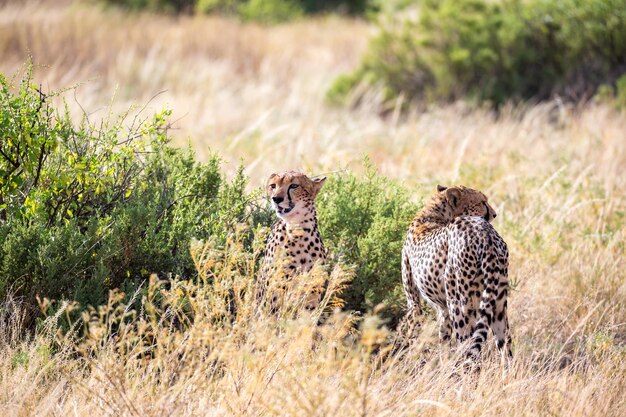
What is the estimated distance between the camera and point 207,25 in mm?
14273

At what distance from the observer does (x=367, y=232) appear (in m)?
4.82

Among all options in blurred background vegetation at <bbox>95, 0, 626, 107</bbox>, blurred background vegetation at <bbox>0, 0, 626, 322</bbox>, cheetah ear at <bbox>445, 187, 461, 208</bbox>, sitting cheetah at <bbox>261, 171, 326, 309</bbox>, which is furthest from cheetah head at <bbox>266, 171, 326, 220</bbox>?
blurred background vegetation at <bbox>95, 0, 626, 107</bbox>

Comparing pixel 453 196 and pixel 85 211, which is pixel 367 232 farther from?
pixel 85 211

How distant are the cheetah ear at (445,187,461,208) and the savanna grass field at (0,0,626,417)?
41cm

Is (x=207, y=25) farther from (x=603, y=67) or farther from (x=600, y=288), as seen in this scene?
(x=600, y=288)

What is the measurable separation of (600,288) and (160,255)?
2.44 m

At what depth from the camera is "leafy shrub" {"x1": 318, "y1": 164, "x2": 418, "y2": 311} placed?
4551 mm

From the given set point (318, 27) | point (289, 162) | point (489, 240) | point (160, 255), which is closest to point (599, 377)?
point (489, 240)

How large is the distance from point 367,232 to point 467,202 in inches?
Result: 27.1

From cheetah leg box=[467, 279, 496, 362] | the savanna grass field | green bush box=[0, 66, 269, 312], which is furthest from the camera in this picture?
green bush box=[0, 66, 269, 312]

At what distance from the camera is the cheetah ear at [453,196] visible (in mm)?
4293

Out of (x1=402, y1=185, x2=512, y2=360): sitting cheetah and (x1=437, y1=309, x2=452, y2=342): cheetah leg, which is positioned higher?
(x1=402, y1=185, x2=512, y2=360): sitting cheetah

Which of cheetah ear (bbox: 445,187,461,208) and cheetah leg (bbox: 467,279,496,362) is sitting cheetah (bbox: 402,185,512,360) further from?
cheetah ear (bbox: 445,187,461,208)

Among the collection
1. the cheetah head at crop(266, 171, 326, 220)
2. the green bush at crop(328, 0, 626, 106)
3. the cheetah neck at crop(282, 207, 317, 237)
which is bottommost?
the green bush at crop(328, 0, 626, 106)
